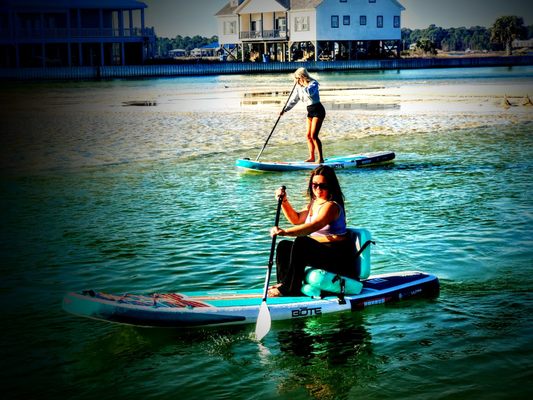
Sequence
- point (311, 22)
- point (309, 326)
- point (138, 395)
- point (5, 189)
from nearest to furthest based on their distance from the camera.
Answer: point (138, 395)
point (309, 326)
point (5, 189)
point (311, 22)

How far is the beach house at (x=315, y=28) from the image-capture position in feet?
251

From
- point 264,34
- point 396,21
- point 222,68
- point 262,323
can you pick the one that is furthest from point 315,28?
point 262,323

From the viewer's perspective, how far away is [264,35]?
82375mm

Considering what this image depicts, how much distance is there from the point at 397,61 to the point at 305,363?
257 feet

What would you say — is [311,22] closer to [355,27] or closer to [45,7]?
[355,27]

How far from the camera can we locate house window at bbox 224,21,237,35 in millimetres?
88375

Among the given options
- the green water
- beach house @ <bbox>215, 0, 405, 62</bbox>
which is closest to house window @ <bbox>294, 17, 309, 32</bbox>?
beach house @ <bbox>215, 0, 405, 62</bbox>

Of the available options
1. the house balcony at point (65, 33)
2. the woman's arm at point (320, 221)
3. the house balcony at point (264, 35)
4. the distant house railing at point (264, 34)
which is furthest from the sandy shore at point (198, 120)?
the distant house railing at point (264, 34)

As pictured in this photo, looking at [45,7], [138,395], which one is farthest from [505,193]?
[45,7]

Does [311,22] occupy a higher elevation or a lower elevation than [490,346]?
higher

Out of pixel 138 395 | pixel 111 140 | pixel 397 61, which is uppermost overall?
pixel 397 61

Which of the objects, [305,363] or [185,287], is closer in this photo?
[305,363]

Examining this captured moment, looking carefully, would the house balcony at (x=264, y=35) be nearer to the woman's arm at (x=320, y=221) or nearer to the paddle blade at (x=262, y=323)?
the woman's arm at (x=320, y=221)

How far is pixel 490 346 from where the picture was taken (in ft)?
21.3
